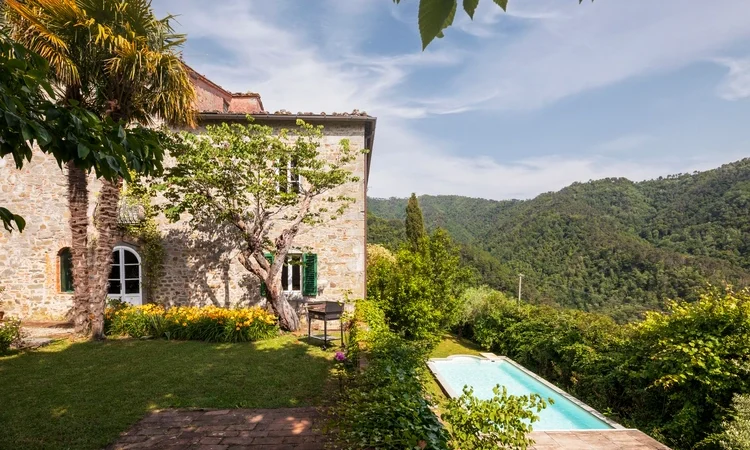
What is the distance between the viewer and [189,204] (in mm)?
9773

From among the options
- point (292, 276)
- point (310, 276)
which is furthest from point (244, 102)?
point (310, 276)

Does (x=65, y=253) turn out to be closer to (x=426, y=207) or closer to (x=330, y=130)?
(x=330, y=130)

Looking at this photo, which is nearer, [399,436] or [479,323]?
[399,436]

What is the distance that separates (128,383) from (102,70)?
664 centimetres

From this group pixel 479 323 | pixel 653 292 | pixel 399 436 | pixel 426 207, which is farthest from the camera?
pixel 426 207

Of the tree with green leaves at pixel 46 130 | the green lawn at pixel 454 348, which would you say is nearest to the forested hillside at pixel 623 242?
the green lawn at pixel 454 348

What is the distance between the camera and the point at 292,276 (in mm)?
11734

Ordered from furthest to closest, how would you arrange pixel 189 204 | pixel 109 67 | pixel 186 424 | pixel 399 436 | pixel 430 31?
1. pixel 189 204
2. pixel 109 67
3. pixel 186 424
4. pixel 399 436
5. pixel 430 31

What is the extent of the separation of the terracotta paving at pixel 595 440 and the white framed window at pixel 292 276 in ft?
25.3

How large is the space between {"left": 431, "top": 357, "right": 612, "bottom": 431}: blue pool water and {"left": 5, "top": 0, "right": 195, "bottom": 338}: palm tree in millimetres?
8688

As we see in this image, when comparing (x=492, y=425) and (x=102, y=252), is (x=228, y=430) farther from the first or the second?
(x=102, y=252)

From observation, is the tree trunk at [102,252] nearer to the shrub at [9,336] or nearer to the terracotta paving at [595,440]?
the shrub at [9,336]

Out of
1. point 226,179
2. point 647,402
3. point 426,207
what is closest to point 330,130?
point 226,179

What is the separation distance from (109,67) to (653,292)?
4163cm
